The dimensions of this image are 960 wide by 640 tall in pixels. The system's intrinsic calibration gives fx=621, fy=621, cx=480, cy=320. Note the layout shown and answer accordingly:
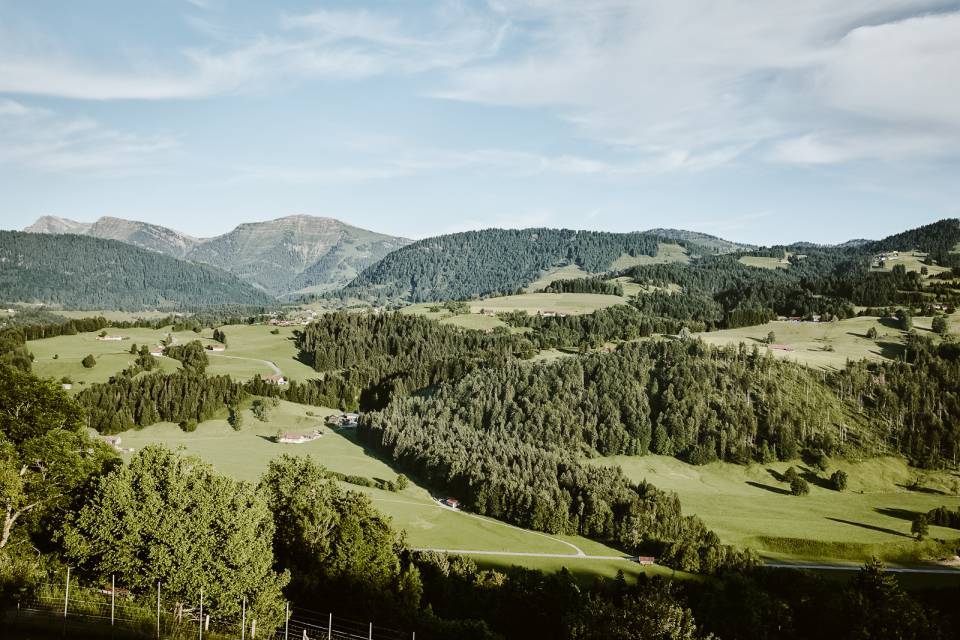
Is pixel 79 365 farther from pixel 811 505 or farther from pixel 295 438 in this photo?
pixel 811 505

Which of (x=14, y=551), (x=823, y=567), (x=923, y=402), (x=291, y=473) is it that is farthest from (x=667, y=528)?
(x=923, y=402)

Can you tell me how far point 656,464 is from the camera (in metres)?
143

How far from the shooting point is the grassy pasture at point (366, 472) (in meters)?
91.3

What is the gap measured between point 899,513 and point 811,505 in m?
15.2

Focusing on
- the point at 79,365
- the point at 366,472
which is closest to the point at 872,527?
the point at 366,472

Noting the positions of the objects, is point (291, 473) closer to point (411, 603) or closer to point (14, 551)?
point (411, 603)

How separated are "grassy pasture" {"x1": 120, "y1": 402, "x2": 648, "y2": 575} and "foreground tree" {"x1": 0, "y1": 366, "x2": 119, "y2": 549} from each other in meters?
16.6

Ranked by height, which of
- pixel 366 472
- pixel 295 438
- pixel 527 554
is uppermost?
pixel 295 438

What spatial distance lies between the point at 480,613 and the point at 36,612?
3903cm

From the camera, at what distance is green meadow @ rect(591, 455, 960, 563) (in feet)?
330

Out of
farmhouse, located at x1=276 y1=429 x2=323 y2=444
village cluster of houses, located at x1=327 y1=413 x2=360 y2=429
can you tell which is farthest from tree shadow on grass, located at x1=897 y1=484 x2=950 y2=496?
farmhouse, located at x1=276 y1=429 x2=323 y2=444

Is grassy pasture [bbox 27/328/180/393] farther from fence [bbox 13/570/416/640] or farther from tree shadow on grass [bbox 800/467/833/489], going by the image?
tree shadow on grass [bbox 800/467/833/489]

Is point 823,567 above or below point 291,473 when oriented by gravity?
below

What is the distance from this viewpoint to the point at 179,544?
35188 mm
